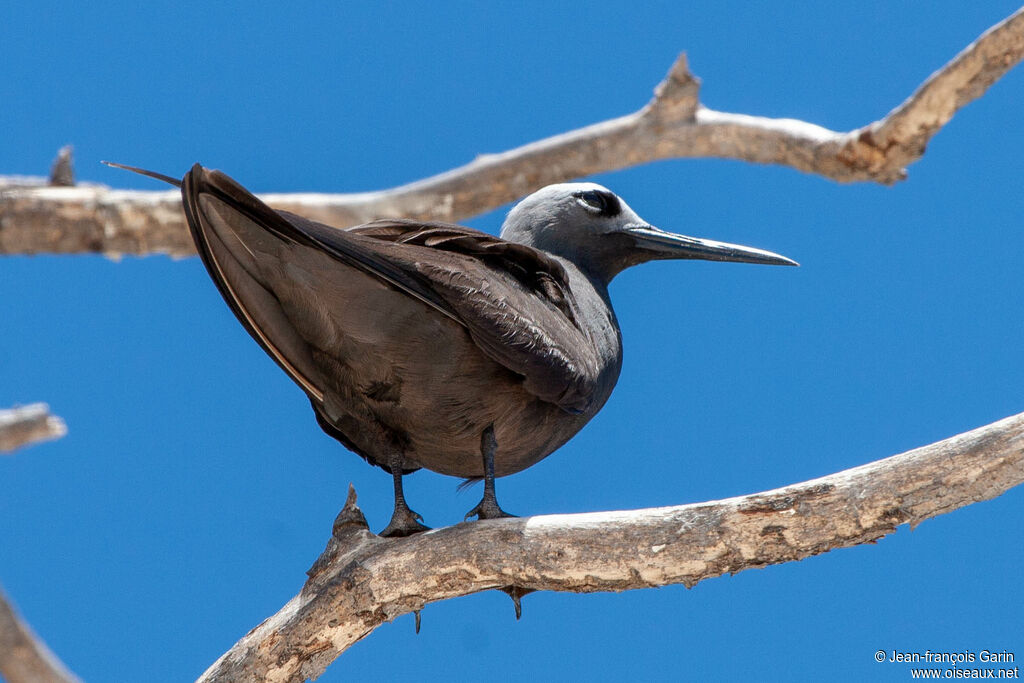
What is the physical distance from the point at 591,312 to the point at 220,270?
1430 mm

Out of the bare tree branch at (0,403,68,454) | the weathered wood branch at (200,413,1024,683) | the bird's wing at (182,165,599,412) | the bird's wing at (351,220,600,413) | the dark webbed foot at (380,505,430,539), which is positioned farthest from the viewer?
the bare tree branch at (0,403,68,454)

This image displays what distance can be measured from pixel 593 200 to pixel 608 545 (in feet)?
5.66

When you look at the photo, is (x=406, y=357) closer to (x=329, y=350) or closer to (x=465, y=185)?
(x=329, y=350)

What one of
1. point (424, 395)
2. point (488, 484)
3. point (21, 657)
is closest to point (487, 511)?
point (488, 484)

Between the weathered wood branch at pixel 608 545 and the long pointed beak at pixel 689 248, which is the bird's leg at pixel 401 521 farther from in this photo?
the long pointed beak at pixel 689 248

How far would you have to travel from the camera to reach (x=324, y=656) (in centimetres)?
357

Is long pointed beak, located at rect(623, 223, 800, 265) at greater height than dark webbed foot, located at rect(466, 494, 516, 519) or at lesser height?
greater

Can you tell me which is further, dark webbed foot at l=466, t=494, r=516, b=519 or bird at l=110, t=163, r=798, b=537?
dark webbed foot at l=466, t=494, r=516, b=519

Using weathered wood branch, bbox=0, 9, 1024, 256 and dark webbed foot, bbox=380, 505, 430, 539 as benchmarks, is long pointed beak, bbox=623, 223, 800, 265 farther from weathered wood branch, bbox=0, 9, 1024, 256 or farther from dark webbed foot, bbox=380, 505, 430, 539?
weathered wood branch, bbox=0, 9, 1024, 256

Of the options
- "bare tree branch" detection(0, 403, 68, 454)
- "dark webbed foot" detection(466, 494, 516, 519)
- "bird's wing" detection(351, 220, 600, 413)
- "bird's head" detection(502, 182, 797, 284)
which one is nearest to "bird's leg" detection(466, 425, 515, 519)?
"dark webbed foot" detection(466, 494, 516, 519)

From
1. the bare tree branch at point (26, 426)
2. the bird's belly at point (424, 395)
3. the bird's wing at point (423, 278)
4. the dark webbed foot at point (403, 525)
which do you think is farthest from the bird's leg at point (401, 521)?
the bare tree branch at point (26, 426)

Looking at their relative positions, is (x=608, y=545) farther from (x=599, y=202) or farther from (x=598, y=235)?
(x=599, y=202)

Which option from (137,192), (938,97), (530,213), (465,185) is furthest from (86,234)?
(938,97)

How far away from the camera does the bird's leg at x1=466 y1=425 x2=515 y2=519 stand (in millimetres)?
→ 3762
